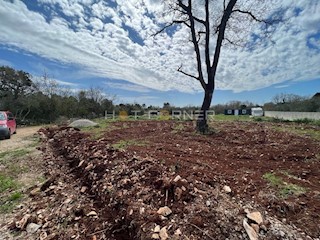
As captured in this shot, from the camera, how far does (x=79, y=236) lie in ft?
7.77

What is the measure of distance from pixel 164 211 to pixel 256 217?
3.21 feet

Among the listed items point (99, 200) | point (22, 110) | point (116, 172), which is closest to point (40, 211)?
point (99, 200)

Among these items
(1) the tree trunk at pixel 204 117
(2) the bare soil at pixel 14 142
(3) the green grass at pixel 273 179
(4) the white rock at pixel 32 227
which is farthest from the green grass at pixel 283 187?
(2) the bare soil at pixel 14 142

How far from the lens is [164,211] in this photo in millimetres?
2389

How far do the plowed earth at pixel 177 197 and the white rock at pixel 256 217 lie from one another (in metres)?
0.05

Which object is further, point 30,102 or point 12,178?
point 30,102

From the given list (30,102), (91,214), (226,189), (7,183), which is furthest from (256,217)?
(30,102)

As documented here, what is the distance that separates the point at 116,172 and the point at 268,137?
5.31m

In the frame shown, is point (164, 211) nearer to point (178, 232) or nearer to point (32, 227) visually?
point (178, 232)

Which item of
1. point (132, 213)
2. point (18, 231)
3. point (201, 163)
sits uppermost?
point (201, 163)

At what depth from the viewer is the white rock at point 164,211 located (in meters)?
2.35

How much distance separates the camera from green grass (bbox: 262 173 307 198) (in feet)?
8.88

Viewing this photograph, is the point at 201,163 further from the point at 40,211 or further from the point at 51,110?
the point at 51,110

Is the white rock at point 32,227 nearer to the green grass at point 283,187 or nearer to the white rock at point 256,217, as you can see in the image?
the white rock at point 256,217
